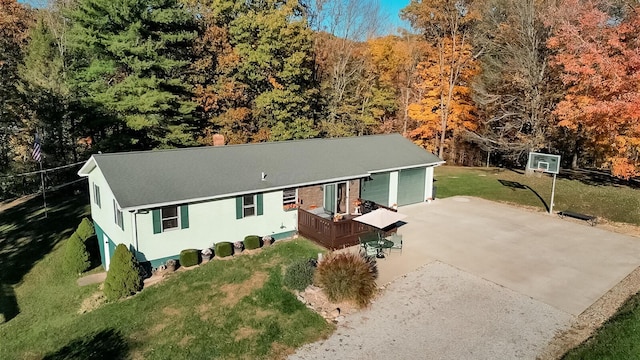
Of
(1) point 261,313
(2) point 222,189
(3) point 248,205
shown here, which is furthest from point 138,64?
(1) point 261,313

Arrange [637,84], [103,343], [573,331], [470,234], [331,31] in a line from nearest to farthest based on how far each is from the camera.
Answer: [573,331], [103,343], [470,234], [637,84], [331,31]

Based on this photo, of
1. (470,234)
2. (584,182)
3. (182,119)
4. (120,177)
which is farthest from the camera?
(584,182)

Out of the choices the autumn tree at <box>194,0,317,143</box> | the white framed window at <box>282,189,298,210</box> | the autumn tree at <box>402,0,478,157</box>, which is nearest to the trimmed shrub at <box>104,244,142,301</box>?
the white framed window at <box>282,189,298,210</box>

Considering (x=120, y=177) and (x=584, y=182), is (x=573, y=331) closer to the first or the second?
→ (x=120, y=177)

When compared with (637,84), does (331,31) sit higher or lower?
higher

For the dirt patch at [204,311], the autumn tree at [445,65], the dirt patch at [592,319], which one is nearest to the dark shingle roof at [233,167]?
the dirt patch at [204,311]

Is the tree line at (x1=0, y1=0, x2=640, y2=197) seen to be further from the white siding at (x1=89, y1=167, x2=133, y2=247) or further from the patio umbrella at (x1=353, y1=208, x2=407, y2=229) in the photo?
the patio umbrella at (x1=353, y1=208, x2=407, y2=229)

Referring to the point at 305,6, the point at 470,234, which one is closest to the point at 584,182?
the point at 470,234
